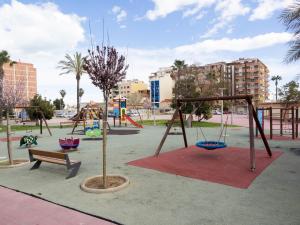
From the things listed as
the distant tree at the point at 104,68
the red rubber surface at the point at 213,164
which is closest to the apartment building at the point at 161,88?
the red rubber surface at the point at 213,164

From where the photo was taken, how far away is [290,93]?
1560 inches

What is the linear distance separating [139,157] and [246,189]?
4527mm

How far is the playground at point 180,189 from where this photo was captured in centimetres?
425

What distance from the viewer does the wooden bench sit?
21.7 ft

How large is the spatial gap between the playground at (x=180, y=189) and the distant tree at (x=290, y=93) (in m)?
32.4

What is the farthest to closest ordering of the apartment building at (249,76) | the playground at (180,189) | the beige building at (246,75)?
the apartment building at (249,76) → the beige building at (246,75) → the playground at (180,189)

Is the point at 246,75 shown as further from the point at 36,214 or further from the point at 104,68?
the point at 36,214

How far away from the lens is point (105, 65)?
552 centimetres

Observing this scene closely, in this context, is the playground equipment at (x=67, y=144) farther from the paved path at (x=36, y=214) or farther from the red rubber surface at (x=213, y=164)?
the paved path at (x=36, y=214)

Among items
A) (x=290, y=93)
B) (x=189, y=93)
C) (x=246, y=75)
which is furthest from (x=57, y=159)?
(x=246, y=75)

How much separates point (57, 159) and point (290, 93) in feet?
135

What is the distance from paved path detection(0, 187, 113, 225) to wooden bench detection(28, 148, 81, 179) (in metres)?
1.47

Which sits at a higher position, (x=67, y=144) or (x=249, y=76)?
(x=249, y=76)

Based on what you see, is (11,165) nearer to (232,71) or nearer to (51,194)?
(51,194)
